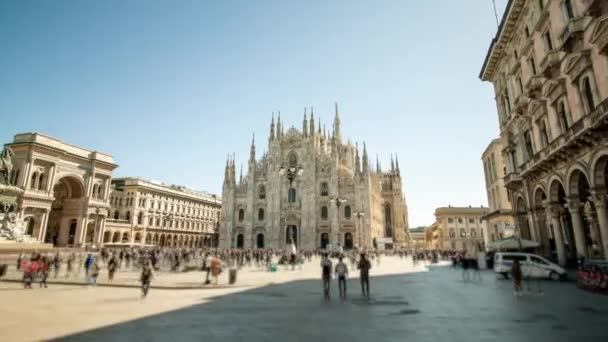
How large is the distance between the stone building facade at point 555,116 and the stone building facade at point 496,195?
701cm

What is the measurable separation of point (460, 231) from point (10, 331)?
68.1 metres

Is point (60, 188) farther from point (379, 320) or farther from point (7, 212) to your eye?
point (379, 320)

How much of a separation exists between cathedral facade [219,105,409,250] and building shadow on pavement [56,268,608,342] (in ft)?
128

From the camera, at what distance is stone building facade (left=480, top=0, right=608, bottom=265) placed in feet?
43.3

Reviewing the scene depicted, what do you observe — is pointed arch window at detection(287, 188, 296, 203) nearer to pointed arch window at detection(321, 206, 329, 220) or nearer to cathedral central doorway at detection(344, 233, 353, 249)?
pointed arch window at detection(321, 206, 329, 220)

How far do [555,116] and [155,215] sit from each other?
64.0 m

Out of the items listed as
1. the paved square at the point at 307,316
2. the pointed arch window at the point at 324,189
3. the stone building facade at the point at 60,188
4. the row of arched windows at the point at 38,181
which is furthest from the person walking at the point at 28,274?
the pointed arch window at the point at 324,189

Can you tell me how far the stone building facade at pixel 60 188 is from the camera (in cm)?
3762

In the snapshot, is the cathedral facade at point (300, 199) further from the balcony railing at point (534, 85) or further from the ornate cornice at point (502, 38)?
the balcony railing at point (534, 85)

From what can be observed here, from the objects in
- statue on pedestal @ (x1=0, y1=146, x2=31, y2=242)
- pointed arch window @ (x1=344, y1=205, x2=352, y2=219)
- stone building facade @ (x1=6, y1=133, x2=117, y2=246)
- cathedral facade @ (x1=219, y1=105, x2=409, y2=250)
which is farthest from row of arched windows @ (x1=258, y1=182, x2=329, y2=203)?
statue on pedestal @ (x1=0, y1=146, x2=31, y2=242)

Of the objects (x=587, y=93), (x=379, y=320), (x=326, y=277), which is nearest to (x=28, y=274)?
(x=326, y=277)

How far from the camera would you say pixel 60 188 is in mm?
45031

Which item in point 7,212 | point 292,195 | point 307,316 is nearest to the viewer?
point 307,316

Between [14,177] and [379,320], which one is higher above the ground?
[14,177]
